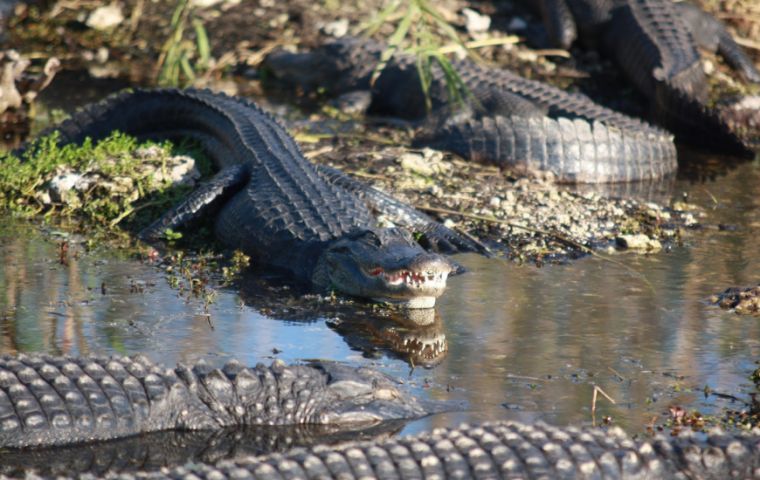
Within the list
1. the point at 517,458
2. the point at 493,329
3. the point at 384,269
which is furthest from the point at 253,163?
the point at 517,458

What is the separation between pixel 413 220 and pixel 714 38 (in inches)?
273

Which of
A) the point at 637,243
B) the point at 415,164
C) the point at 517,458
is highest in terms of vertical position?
the point at 517,458

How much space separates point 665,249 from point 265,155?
263 centimetres

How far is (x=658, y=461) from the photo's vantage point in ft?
12.1

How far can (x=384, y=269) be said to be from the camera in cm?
643

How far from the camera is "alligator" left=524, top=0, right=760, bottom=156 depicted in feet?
37.4

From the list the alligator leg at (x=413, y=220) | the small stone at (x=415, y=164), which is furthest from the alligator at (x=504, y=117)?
the alligator leg at (x=413, y=220)

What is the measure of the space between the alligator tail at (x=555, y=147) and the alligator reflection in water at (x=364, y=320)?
312 cm

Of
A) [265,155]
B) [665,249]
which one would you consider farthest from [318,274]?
[665,249]

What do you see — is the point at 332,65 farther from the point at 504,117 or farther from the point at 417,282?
the point at 417,282

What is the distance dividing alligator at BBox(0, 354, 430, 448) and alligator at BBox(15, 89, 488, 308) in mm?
1567

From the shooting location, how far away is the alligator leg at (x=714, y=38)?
13.2 metres

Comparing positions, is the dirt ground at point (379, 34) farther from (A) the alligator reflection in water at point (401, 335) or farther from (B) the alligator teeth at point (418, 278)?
(A) the alligator reflection in water at point (401, 335)

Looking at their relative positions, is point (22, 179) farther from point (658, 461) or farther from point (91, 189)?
point (658, 461)
